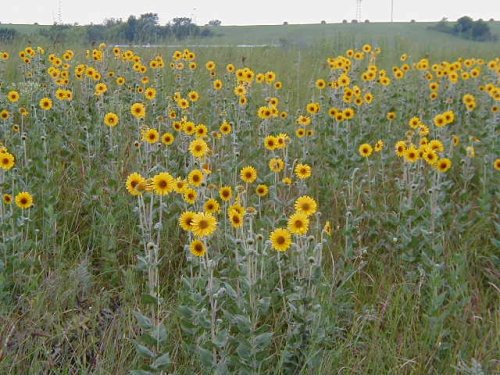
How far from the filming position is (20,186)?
358 cm

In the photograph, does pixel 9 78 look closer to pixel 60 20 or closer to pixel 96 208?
pixel 60 20

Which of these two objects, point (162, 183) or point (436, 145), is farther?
point (436, 145)

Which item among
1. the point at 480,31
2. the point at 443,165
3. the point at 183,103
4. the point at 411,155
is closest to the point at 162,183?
the point at 411,155

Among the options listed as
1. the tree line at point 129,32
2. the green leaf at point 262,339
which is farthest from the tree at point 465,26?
the green leaf at point 262,339

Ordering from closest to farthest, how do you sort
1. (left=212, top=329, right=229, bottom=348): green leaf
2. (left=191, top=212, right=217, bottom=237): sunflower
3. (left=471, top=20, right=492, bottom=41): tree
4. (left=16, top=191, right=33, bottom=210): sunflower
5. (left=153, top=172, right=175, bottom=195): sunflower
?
(left=212, top=329, right=229, bottom=348): green leaf → (left=191, top=212, right=217, bottom=237): sunflower → (left=153, top=172, right=175, bottom=195): sunflower → (left=16, top=191, right=33, bottom=210): sunflower → (left=471, top=20, right=492, bottom=41): tree

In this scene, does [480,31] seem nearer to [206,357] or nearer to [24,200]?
[24,200]

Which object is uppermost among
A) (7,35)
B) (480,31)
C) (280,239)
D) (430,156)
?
(480,31)

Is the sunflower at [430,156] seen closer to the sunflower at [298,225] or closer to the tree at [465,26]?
the sunflower at [298,225]

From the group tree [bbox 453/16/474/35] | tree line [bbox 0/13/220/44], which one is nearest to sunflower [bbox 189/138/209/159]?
tree line [bbox 0/13/220/44]

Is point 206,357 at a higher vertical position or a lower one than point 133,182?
lower

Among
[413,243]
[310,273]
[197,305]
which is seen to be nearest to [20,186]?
[197,305]

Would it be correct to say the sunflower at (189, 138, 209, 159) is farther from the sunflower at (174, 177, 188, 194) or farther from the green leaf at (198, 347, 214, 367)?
the green leaf at (198, 347, 214, 367)

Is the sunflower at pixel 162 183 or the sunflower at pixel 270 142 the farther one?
the sunflower at pixel 270 142

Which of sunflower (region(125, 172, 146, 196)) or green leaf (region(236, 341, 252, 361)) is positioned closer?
green leaf (region(236, 341, 252, 361))
